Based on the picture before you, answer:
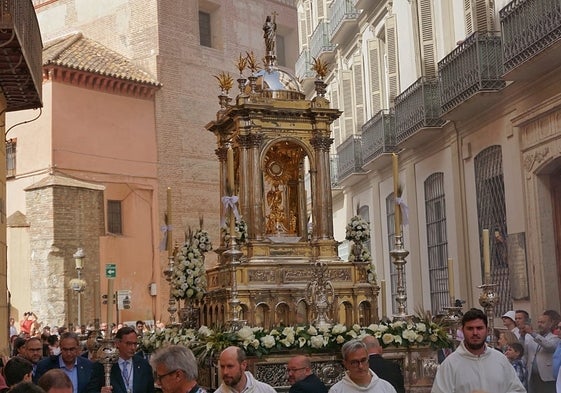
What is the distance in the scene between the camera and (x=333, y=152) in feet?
92.3

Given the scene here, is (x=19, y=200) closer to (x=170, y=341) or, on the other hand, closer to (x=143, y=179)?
(x=143, y=179)

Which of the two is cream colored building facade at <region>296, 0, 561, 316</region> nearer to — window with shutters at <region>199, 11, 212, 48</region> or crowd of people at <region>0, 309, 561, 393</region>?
crowd of people at <region>0, 309, 561, 393</region>

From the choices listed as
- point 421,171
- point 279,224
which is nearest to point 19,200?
point 421,171

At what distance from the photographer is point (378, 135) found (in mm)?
22000

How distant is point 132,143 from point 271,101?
2222cm

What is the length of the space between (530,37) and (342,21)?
430 inches

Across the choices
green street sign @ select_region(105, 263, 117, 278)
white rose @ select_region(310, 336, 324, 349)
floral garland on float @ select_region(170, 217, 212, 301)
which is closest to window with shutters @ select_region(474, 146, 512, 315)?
floral garland on float @ select_region(170, 217, 212, 301)

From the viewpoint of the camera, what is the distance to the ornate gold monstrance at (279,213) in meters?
12.1

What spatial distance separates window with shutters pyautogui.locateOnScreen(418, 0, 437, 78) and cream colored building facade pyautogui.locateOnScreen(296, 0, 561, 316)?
23 millimetres

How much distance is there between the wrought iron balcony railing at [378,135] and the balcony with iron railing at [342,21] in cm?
301

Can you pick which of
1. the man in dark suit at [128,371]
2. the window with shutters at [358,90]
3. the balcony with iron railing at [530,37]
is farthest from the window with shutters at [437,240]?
the man in dark suit at [128,371]

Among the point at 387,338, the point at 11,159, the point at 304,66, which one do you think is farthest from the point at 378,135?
the point at 11,159

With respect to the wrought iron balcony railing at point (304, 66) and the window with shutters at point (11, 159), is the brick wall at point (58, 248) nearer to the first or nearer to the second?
the window with shutters at point (11, 159)

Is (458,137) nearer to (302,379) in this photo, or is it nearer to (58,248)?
(302,379)
